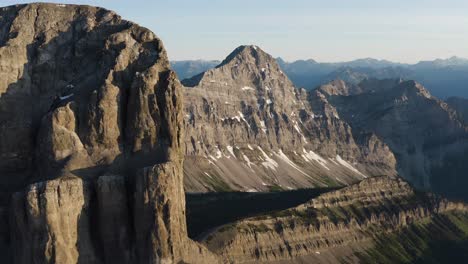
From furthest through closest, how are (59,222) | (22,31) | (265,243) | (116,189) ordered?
(265,243), (22,31), (116,189), (59,222)

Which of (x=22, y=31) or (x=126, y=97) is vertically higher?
(x=22, y=31)

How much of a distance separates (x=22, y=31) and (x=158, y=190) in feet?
143

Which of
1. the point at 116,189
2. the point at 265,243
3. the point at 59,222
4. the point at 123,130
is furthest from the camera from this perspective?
the point at 265,243

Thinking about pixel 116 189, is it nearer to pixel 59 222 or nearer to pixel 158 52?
pixel 59 222

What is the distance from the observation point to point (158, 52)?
124688mm

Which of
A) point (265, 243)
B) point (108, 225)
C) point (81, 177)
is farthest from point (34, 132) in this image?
point (265, 243)

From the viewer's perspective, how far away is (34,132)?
11338 centimetres

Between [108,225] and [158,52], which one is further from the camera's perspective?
[158,52]

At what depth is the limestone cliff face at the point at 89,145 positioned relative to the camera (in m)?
103

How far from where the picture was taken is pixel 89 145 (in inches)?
4402

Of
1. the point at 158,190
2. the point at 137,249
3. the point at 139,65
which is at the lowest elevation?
the point at 137,249

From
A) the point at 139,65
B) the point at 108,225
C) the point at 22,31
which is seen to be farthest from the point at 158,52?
the point at 108,225

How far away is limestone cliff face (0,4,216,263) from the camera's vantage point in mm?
103312

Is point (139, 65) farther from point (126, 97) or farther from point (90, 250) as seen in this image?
point (90, 250)
